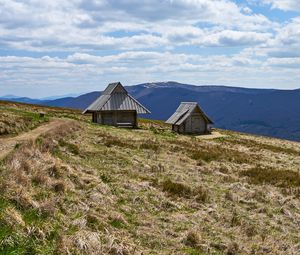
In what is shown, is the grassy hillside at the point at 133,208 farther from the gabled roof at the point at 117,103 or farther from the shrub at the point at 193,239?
the gabled roof at the point at 117,103

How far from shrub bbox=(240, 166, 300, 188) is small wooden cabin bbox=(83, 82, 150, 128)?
3257 centimetres

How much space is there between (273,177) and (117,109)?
34772 millimetres

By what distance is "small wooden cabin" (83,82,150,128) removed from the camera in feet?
182

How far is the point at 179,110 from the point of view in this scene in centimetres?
6569

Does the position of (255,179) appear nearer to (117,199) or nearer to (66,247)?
(117,199)

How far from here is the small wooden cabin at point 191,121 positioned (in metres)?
61.5

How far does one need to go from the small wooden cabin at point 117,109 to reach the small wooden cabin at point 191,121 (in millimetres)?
7608

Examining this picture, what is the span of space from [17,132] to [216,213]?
1675 centimetres

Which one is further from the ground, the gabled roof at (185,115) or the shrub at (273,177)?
the gabled roof at (185,115)

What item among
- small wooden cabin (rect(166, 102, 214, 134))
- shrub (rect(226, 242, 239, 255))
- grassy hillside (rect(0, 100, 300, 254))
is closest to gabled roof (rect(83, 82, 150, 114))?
small wooden cabin (rect(166, 102, 214, 134))

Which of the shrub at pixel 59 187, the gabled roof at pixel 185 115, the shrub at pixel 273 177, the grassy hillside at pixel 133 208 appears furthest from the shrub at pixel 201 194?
the gabled roof at pixel 185 115

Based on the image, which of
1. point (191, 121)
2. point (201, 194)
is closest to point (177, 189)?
point (201, 194)

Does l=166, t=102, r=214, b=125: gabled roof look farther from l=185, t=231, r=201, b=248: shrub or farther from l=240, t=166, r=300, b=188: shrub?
l=185, t=231, r=201, b=248: shrub

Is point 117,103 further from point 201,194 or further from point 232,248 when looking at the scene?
point 232,248
